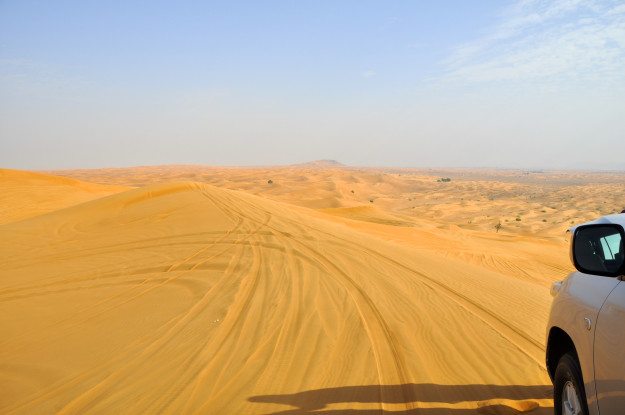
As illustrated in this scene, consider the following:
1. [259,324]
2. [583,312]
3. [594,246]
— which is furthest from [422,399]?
[259,324]

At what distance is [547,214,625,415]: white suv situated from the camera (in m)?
2.39

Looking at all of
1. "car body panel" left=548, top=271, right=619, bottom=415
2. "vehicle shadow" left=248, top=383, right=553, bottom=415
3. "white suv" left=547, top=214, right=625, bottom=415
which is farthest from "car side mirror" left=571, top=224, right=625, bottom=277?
"vehicle shadow" left=248, top=383, right=553, bottom=415

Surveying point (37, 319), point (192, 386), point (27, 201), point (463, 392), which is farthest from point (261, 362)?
point (27, 201)

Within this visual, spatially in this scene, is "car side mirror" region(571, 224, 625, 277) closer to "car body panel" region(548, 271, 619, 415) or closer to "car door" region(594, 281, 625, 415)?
"car body panel" region(548, 271, 619, 415)

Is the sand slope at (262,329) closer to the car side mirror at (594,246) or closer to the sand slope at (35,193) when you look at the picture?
the car side mirror at (594,246)

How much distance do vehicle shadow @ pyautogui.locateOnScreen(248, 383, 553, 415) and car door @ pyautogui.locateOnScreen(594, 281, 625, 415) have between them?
5.35 ft

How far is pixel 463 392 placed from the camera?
14.0ft

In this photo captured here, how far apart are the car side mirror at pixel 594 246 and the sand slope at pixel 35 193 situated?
2819cm

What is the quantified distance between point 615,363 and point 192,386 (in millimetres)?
3498

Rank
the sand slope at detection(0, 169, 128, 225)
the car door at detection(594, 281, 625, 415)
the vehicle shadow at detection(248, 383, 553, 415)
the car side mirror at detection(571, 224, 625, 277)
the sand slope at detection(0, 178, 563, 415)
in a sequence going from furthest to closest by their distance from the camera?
the sand slope at detection(0, 169, 128, 225) → the sand slope at detection(0, 178, 563, 415) → the vehicle shadow at detection(248, 383, 553, 415) → the car side mirror at detection(571, 224, 625, 277) → the car door at detection(594, 281, 625, 415)

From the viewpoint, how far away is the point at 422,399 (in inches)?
163

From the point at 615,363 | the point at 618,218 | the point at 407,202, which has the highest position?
the point at 618,218

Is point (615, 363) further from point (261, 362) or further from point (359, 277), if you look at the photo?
point (359, 277)

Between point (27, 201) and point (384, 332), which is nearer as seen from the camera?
point (384, 332)
